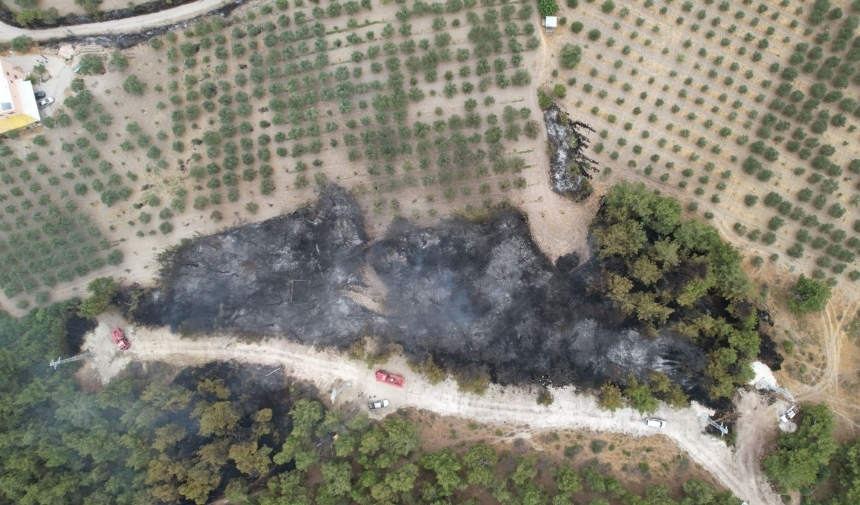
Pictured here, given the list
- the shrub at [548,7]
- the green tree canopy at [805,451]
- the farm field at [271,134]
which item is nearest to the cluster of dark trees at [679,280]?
the green tree canopy at [805,451]

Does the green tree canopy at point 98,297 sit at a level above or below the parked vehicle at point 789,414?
above

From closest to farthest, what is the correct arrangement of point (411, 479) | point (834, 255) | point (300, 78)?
point (411, 479) < point (834, 255) < point (300, 78)

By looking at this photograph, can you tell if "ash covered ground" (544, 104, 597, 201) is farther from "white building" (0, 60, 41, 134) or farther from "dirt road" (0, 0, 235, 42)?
"white building" (0, 60, 41, 134)

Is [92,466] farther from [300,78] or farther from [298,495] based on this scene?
[300,78]

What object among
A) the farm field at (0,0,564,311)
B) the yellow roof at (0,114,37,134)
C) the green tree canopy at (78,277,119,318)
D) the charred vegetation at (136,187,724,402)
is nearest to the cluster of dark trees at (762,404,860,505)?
the charred vegetation at (136,187,724,402)

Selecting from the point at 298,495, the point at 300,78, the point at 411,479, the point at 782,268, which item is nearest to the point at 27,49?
the point at 300,78

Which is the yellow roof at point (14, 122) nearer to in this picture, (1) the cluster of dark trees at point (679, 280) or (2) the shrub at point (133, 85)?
(2) the shrub at point (133, 85)

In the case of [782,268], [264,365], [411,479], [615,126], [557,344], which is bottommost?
[411,479]
